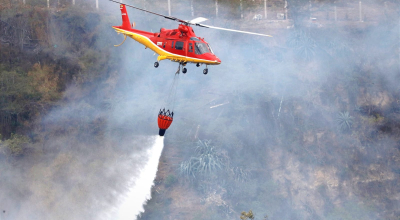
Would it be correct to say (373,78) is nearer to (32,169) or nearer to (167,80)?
(167,80)

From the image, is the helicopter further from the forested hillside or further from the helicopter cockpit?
the forested hillside

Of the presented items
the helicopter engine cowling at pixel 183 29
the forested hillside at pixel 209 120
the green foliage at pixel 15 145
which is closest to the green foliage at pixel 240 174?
the forested hillside at pixel 209 120

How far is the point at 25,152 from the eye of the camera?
42.8m

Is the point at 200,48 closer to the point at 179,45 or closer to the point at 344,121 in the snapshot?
the point at 179,45

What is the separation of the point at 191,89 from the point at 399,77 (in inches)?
711

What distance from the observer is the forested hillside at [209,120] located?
141 ft

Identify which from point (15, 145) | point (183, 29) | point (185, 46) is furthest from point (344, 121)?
point (15, 145)

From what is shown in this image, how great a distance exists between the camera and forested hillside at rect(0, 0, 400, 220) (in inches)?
1695

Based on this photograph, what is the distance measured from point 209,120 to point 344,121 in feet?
37.1

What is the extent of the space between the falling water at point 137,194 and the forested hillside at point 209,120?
6.14 feet

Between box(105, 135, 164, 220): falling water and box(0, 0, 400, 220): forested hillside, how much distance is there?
1870 millimetres

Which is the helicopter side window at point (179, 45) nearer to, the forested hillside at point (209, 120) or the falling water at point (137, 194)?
the falling water at point (137, 194)

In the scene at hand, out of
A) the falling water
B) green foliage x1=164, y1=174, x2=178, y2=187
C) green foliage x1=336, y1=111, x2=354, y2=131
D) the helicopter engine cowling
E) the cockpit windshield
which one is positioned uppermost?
the helicopter engine cowling

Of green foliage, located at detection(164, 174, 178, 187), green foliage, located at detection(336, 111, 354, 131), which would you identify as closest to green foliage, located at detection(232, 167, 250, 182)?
green foliage, located at detection(164, 174, 178, 187)
